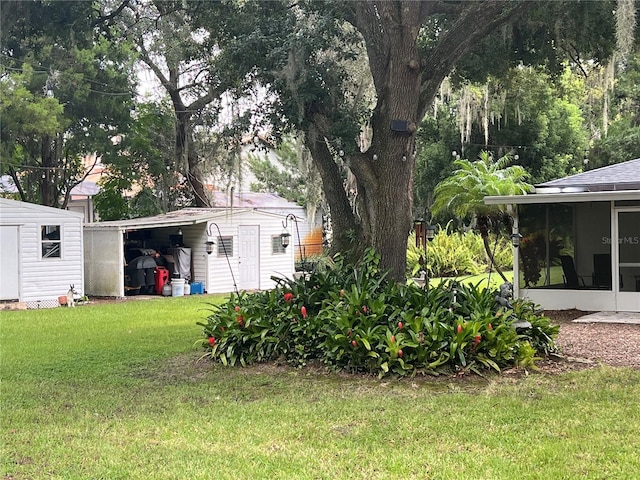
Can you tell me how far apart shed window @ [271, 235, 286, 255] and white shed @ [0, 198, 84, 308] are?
18.6ft

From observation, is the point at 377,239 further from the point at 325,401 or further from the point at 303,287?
the point at 325,401

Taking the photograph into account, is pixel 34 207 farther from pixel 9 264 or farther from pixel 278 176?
pixel 278 176

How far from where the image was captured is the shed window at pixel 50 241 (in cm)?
1598

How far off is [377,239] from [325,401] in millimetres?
2881

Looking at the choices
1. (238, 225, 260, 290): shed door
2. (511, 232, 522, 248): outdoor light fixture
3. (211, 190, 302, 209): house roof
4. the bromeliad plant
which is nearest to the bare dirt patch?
the bromeliad plant

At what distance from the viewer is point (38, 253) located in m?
15.8

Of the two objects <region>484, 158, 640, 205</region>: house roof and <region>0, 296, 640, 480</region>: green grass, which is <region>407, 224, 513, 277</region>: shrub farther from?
<region>0, 296, 640, 480</region>: green grass

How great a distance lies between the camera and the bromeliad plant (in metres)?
6.95

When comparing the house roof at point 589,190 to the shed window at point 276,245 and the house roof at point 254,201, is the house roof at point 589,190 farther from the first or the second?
the house roof at point 254,201

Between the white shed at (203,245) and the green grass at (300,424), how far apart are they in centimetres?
909

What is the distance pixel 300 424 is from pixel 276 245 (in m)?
15.3

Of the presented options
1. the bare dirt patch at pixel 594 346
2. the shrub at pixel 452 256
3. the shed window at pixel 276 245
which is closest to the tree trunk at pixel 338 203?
the bare dirt patch at pixel 594 346

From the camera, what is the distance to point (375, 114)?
8.62 m

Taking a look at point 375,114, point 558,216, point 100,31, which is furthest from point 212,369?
point 558,216
